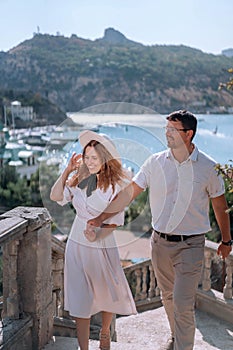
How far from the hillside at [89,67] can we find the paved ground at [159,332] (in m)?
42.6

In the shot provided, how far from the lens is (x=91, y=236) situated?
2.70 m

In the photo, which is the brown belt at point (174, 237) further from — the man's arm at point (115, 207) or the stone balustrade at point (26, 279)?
the stone balustrade at point (26, 279)

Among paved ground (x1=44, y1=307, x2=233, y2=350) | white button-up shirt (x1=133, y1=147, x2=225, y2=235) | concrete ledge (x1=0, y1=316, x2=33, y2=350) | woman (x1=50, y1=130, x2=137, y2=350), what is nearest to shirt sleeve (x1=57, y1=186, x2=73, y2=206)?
woman (x1=50, y1=130, x2=137, y2=350)

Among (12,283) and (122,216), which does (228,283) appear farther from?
(12,283)

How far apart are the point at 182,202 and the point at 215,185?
23 cm

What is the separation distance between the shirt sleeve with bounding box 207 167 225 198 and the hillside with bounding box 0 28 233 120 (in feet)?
144

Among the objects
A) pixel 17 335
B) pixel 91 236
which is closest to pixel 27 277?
pixel 17 335

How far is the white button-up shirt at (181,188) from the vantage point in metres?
2.89

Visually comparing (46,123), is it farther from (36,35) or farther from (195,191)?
(195,191)

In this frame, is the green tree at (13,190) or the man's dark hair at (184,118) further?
the green tree at (13,190)

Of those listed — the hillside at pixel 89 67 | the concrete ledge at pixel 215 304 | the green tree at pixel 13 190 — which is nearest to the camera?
the concrete ledge at pixel 215 304

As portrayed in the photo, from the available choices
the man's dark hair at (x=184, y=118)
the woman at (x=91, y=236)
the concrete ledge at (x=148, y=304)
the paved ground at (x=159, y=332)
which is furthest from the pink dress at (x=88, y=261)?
the concrete ledge at (x=148, y=304)

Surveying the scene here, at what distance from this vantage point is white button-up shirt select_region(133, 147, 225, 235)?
2893 mm

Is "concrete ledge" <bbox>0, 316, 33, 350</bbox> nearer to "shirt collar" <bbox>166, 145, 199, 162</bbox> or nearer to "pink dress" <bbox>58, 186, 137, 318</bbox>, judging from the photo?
"pink dress" <bbox>58, 186, 137, 318</bbox>
